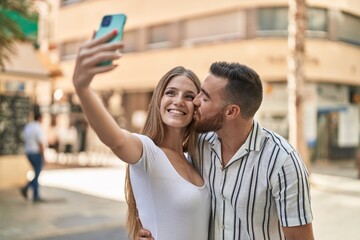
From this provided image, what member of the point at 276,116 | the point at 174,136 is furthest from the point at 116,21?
the point at 276,116

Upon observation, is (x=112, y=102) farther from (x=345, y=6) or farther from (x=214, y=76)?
(x=214, y=76)

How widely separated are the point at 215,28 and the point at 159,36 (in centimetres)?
373

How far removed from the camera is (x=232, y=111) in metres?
2.44

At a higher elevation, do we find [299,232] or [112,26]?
[112,26]

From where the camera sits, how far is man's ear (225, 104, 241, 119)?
243 cm

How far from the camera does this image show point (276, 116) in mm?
21109

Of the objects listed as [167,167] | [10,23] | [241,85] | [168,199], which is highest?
[10,23]

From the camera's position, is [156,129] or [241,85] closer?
[241,85]

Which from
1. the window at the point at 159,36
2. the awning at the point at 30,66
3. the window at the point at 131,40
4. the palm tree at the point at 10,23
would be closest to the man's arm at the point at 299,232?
the palm tree at the point at 10,23

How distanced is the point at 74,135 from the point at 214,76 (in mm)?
21048

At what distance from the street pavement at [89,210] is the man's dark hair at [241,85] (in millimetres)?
5574

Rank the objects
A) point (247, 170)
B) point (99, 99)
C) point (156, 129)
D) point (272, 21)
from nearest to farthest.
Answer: point (99, 99) < point (247, 170) < point (156, 129) < point (272, 21)

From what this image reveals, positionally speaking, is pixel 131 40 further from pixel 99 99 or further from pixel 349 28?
pixel 99 99

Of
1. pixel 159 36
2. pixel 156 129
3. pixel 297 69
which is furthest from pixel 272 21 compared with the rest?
pixel 156 129
